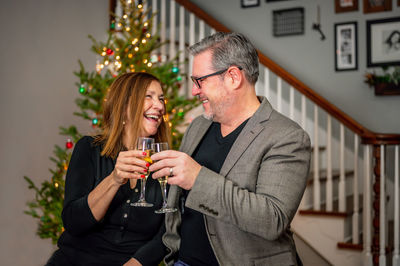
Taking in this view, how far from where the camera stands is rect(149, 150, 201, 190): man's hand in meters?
1.34

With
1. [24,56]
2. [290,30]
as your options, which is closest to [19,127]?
[24,56]

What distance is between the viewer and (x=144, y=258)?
1689 millimetres

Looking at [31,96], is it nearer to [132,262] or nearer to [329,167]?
[132,262]

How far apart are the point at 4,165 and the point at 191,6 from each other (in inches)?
91.2

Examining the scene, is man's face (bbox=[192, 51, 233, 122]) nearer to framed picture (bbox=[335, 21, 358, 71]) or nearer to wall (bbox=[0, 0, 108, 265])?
wall (bbox=[0, 0, 108, 265])

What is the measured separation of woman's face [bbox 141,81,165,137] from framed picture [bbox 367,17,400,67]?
11.4 feet

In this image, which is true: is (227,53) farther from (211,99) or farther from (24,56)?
(24,56)

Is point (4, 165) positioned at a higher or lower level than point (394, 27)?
lower

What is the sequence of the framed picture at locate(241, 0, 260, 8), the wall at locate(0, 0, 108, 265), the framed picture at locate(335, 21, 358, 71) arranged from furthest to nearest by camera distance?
the framed picture at locate(241, 0, 260, 8)
the framed picture at locate(335, 21, 358, 71)
the wall at locate(0, 0, 108, 265)

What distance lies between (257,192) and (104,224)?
747 mm

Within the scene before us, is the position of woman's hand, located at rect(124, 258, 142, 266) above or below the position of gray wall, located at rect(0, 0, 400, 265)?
below

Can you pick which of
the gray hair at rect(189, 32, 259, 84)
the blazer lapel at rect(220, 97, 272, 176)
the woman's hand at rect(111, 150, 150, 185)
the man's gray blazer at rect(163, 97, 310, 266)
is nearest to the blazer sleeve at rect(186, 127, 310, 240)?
the man's gray blazer at rect(163, 97, 310, 266)

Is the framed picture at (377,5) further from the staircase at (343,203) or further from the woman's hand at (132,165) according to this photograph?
the woman's hand at (132,165)

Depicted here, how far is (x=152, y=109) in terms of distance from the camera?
76.5 inches
